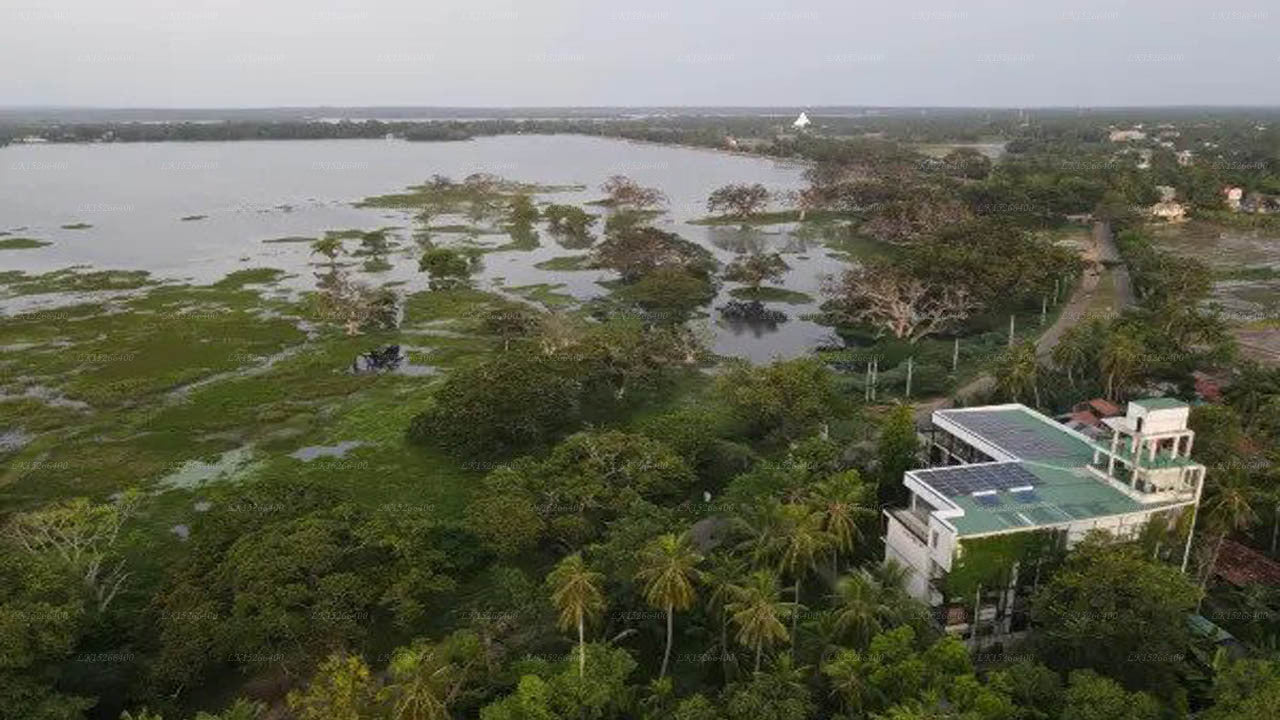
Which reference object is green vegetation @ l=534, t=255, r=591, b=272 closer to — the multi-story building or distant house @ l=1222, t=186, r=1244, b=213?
the multi-story building

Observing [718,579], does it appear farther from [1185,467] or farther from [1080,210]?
[1080,210]

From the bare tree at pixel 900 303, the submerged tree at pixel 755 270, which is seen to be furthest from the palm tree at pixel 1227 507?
the submerged tree at pixel 755 270

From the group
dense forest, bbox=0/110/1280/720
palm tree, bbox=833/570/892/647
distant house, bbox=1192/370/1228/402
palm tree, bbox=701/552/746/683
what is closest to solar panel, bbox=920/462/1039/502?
dense forest, bbox=0/110/1280/720

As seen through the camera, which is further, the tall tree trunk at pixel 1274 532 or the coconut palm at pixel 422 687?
the tall tree trunk at pixel 1274 532

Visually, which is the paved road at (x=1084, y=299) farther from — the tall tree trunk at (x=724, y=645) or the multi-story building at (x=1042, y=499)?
the tall tree trunk at (x=724, y=645)

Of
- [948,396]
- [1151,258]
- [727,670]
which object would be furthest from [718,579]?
[1151,258]

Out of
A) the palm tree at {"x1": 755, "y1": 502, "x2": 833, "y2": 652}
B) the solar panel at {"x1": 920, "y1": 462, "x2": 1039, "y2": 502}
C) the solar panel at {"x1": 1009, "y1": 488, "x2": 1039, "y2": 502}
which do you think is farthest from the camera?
the solar panel at {"x1": 920, "y1": 462, "x2": 1039, "y2": 502}
